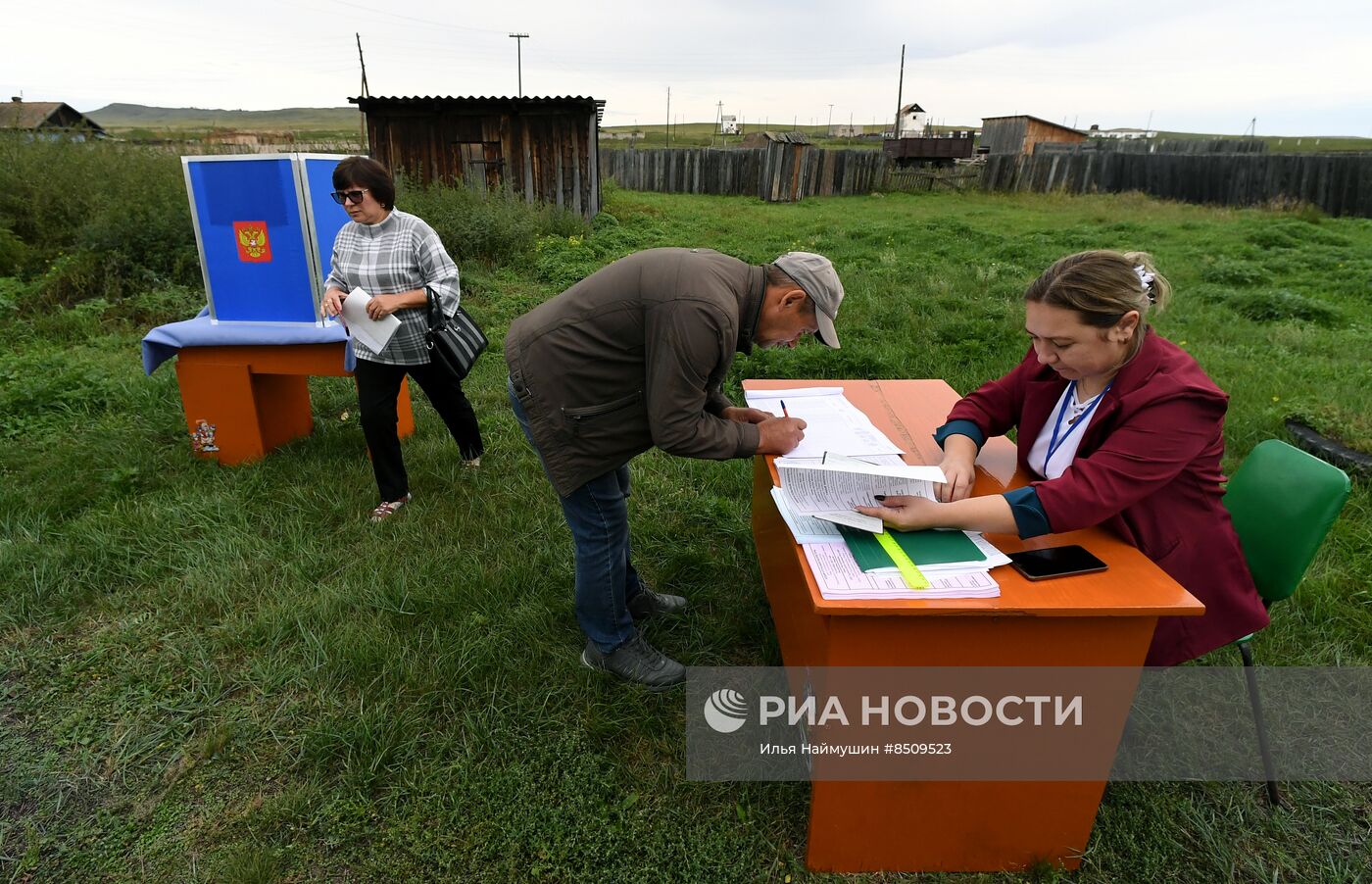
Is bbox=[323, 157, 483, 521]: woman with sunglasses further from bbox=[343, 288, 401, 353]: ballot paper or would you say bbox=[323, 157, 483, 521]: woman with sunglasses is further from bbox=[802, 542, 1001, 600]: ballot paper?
bbox=[802, 542, 1001, 600]: ballot paper

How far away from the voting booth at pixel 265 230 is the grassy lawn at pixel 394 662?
0.94m

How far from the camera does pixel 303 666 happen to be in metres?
2.86

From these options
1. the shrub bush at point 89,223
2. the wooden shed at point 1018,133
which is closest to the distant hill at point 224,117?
the wooden shed at point 1018,133

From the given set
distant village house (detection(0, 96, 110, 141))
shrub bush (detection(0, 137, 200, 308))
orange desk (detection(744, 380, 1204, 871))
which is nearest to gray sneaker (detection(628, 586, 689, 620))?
orange desk (detection(744, 380, 1204, 871))

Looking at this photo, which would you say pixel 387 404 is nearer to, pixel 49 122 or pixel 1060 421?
pixel 1060 421

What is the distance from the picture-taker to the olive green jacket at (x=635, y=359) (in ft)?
6.45

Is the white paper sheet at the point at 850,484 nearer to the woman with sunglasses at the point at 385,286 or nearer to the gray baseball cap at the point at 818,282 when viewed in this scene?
the gray baseball cap at the point at 818,282

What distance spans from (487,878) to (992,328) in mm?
5914

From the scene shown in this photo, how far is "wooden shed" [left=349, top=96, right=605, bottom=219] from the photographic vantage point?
11508 mm

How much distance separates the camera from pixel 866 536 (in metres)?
1.96

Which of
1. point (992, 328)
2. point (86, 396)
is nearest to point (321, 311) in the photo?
point (86, 396)

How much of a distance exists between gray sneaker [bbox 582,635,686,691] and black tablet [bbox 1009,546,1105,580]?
140 centimetres

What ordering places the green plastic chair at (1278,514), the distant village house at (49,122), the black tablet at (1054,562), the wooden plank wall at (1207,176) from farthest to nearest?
the wooden plank wall at (1207,176) → the distant village house at (49,122) → the green plastic chair at (1278,514) → the black tablet at (1054,562)

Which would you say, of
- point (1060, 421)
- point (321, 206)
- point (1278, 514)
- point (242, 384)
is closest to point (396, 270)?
point (321, 206)
